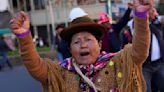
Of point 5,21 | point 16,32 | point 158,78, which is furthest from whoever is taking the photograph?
point 5,21

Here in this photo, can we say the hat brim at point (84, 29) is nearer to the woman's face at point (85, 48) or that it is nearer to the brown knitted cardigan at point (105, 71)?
the woman's face at point (85, 48)

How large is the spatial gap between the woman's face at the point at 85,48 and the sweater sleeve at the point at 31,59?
0.23m

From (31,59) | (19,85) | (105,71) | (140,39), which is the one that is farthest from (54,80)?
(19,85)

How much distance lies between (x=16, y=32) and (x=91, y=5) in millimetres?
32996

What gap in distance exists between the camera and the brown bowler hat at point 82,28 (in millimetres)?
3045

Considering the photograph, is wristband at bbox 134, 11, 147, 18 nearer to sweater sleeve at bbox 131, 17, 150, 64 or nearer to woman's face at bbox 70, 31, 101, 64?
sweater sleeve at bbox 131, 17, 150, 64

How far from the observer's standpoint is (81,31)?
3.08 m

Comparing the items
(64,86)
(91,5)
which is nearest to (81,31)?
(64,86)

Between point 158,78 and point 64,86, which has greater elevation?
point 64,86

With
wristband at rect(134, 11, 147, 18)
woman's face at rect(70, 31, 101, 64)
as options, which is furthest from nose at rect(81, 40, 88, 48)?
wristband at rect(134, 11, 147, 18)

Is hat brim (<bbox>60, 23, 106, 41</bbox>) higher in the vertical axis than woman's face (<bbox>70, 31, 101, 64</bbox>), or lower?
higher

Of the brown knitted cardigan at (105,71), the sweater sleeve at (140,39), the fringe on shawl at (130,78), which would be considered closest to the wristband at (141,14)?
the sweater sleeve at (140,39)

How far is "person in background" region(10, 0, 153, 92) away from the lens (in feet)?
9.50

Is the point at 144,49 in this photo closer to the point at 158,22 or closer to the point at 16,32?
the point at 16,32
